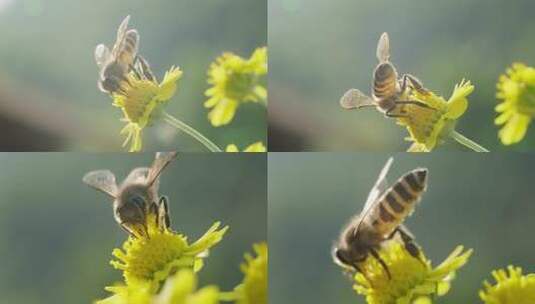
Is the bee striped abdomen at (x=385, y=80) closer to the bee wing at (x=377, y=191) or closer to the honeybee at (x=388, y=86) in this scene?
the honeybee at (x=388, y=86)

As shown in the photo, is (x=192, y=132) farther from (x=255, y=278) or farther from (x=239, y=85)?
(x=255, y=278)

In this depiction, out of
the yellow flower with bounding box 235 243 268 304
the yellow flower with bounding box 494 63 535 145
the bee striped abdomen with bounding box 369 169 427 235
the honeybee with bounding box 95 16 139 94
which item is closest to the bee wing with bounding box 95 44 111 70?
the honeybee with bounding box 95 16 139 94

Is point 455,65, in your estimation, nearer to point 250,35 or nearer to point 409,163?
point 409,163

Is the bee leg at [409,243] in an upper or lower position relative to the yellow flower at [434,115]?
lower

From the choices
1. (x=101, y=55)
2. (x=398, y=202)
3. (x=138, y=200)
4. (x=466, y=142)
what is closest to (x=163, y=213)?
(x=138, y=200)

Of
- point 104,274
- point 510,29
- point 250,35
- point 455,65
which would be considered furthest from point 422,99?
point 104,274

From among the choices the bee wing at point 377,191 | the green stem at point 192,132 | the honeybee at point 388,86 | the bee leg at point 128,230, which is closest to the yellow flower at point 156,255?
the bee leg at point 128,230
